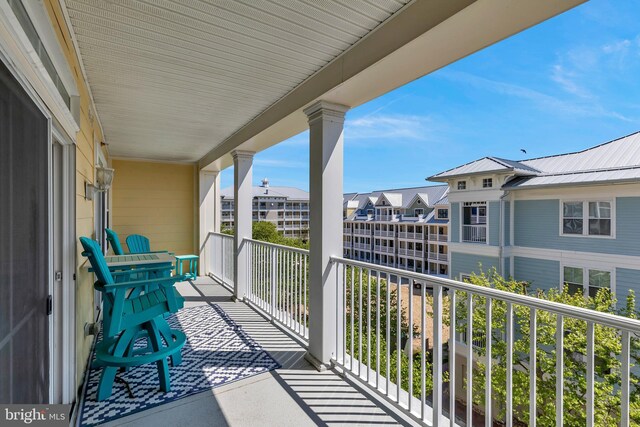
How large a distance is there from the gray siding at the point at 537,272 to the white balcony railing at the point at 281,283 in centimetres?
666

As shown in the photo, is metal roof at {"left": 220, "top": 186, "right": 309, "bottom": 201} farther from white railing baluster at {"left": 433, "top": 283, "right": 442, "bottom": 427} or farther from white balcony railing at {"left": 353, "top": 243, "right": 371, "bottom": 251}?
white railing baluster at {"left": 433, "top": 283, "right": 442, "bottom": 427}

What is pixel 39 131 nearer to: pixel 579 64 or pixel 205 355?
pixel 205 355

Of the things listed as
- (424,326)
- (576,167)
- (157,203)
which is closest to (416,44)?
(424,326)

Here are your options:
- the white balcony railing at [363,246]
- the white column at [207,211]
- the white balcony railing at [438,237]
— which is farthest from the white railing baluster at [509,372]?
the white balcony railing at [363,246]

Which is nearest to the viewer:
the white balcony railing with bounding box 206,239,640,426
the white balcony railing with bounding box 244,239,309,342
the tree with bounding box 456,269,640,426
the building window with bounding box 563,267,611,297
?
the white balcony railing with bounding box 206,239,640,426

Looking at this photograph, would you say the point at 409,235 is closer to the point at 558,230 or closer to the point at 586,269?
the point at 558,230

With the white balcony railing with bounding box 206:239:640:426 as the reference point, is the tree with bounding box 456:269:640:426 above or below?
below

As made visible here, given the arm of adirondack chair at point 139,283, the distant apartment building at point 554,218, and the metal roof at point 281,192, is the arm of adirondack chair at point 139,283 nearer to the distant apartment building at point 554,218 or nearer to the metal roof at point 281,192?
the distant apartment building at point 554,218

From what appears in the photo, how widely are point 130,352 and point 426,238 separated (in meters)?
15.4

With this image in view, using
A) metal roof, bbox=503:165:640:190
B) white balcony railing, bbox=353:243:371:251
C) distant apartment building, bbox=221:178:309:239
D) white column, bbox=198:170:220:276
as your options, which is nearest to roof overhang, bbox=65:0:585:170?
white column, bbox=198:170:220:276

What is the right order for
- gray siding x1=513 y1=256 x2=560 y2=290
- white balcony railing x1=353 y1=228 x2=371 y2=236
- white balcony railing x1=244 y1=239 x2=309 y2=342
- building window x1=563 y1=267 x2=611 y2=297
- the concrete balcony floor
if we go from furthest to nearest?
white balcony railing x1=353 y1=228 x2=371 y2=236 → gray siding x1=513 y1=256 x2=560 y2=290 → building window x1=563 y1=267 x2=611 y2=297 → white balcony railing x1=244 y1=239 x2=309 y2=342 → the concrete balcony floor

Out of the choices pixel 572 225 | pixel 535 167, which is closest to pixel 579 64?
pixel 535 167

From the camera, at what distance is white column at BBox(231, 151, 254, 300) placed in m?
4.57

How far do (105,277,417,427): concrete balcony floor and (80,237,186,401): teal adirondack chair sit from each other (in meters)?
0.32
